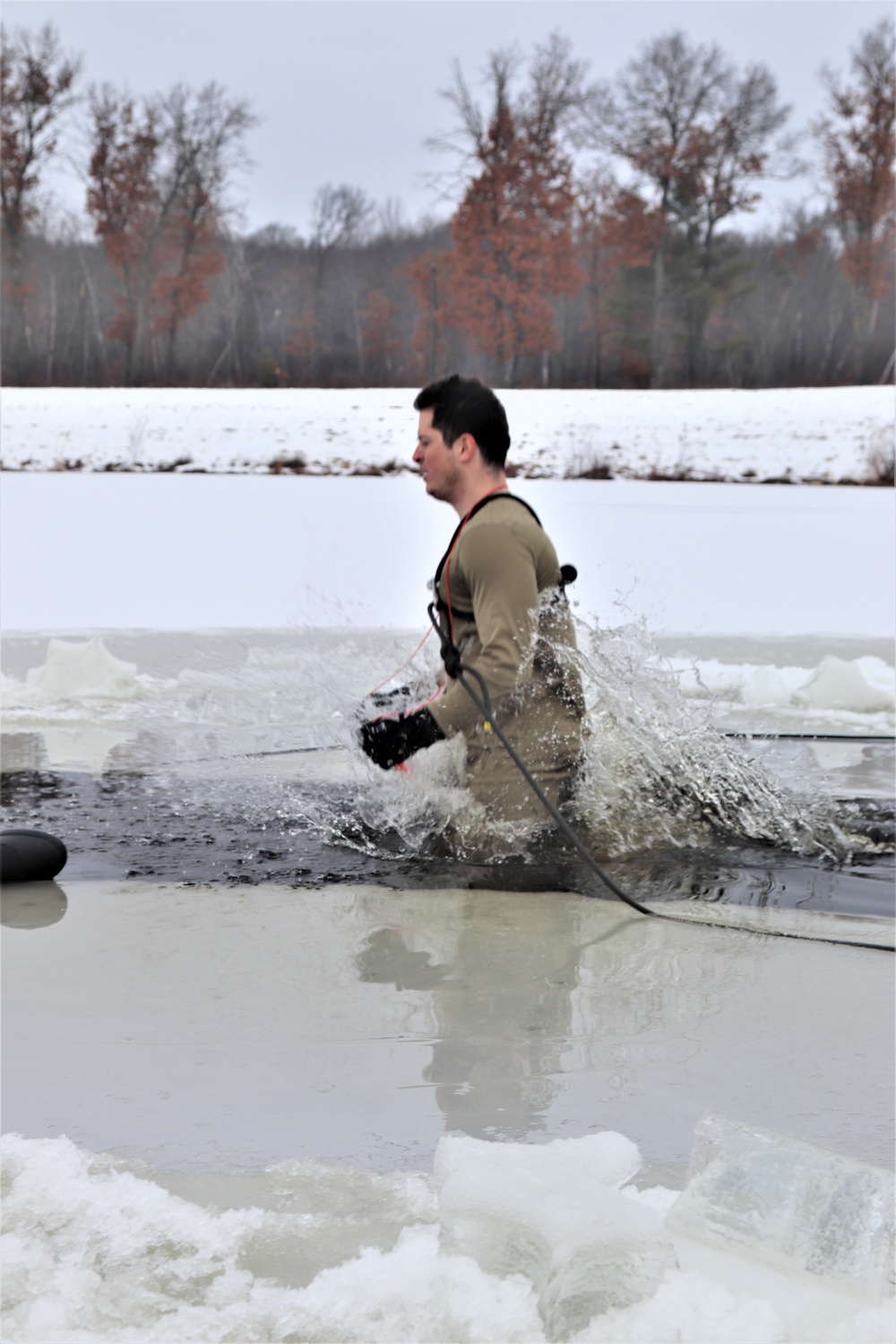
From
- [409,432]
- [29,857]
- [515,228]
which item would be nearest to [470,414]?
[29,857]

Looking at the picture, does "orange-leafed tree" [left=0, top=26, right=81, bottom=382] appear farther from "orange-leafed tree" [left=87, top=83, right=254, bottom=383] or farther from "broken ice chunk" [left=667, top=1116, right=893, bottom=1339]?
"broken ice chunk" [left=667, top=1116, right=893, bottom=1339]

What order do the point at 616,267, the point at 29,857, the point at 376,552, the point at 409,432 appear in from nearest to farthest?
the point at 29,857
the point at 376,552
the point at 409,432
the point at 616,267

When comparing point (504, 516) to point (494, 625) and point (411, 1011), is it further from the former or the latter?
point (411, 1011)

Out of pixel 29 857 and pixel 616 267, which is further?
pixel 616 267

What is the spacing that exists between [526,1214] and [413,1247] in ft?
0.50

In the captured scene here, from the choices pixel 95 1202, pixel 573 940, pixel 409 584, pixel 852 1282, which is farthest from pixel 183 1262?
pixel 409 584

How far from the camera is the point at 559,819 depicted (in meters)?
3.37

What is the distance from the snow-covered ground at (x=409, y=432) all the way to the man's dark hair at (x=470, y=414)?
14.8 meters

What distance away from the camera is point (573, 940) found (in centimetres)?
296

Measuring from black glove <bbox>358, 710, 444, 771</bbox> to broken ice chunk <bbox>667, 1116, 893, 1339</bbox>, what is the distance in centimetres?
183

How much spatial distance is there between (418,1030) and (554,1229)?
0.77 meters

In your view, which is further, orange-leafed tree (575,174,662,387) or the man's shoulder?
orange-leafed tree (575,174,662,387)

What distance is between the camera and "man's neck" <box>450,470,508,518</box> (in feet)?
11.9

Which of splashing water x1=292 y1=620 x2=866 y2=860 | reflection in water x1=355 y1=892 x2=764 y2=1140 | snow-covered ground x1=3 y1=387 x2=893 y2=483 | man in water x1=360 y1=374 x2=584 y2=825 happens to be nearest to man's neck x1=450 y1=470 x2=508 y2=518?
man in water x1=360 y1=374 x2=584 y2=825
